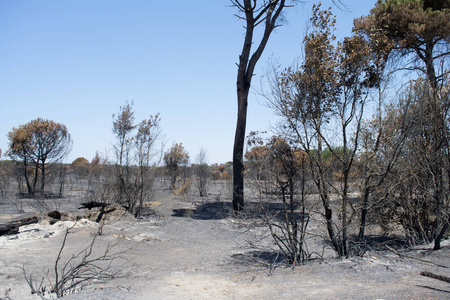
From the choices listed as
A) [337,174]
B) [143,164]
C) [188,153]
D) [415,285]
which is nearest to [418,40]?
[337,174]

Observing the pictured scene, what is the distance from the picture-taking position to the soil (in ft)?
16.3

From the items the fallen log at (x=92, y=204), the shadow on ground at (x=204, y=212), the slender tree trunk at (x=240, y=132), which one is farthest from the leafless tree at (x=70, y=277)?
the slender tree trunk at (x=240, y=132)

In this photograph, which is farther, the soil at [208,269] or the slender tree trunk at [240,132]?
the slender tree trunk at [240,132]

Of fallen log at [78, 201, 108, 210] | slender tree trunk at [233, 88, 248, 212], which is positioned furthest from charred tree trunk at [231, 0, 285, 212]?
fallen log at [78, 201, 108, 210]

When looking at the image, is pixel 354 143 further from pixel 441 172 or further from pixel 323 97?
pixel 441 172

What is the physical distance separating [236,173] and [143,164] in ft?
14.2

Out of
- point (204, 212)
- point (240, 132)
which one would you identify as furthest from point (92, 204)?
point (240, 132)

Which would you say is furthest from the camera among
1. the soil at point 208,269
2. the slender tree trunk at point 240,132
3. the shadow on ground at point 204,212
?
the slender tree trunk at point 240,132

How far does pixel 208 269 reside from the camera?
7426 mm

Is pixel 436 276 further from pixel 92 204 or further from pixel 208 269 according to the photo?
pixel 92 204

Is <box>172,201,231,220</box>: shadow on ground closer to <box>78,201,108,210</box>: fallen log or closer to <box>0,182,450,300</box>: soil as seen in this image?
<box>0,182,450,300</box>: soil

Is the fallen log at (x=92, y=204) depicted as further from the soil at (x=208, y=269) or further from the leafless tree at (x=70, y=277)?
the leafless tree at (x=70, y=277)

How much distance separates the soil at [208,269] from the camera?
4.97m

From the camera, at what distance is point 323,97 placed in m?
7.35
